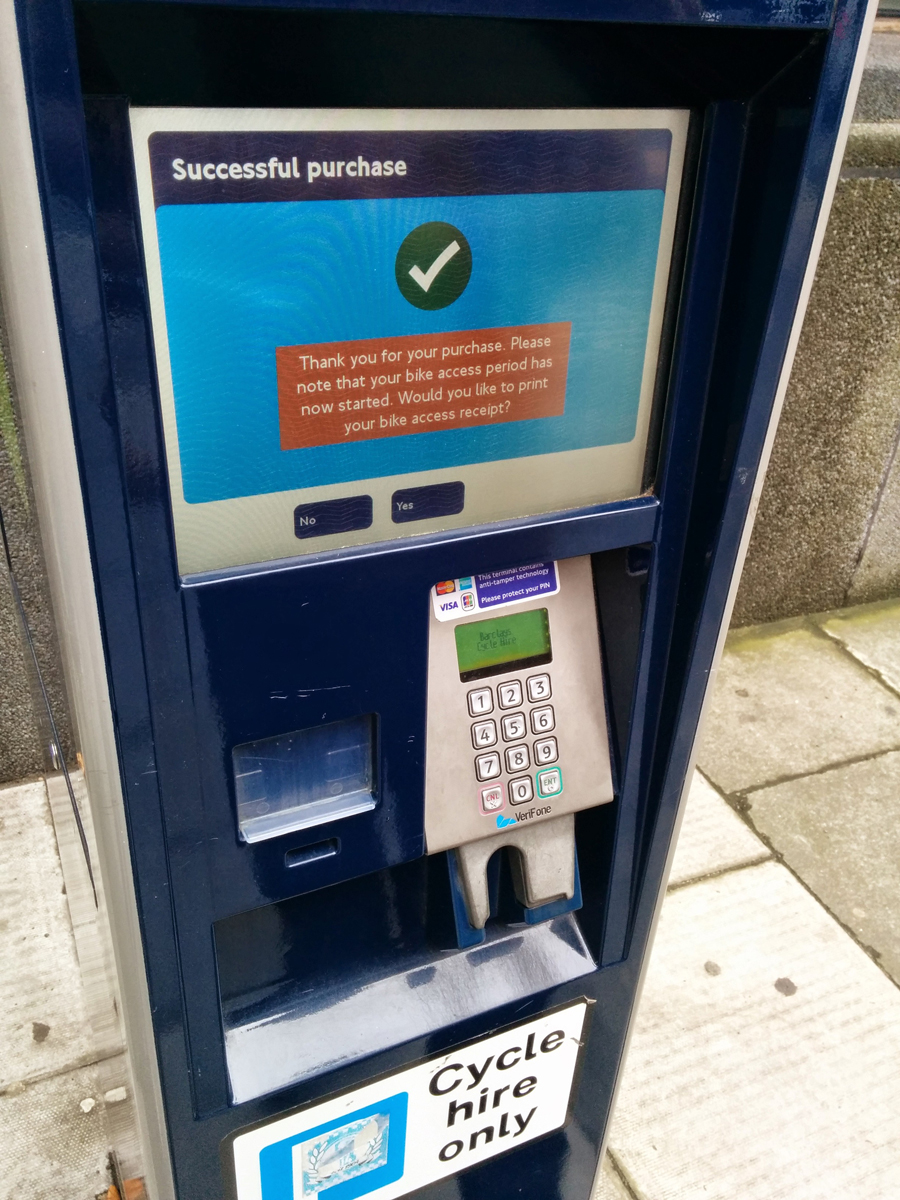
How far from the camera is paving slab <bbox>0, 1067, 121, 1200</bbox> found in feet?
6.51

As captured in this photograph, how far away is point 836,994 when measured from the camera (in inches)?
99.3

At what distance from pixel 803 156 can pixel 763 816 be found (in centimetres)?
259

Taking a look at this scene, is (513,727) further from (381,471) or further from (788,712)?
(788,712)

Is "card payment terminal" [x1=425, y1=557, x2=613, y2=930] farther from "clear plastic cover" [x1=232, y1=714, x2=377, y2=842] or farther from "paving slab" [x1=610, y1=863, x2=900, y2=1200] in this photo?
"paving slab" [x1=610, y1=863, x2=900, y2=1200]

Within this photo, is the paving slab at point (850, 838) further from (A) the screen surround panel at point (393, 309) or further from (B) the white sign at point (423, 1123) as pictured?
(A) the screen surround panel at point (393, 309)

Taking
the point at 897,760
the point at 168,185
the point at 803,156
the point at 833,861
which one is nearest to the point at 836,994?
the point at 833,861

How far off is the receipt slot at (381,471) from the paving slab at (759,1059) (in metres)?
1.13

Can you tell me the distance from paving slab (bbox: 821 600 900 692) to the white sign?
2.89 meters

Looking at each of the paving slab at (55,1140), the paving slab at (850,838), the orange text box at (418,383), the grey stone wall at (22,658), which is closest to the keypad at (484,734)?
the orange text box at (418,383)

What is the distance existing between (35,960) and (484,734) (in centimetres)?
188

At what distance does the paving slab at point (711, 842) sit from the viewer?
2889mm

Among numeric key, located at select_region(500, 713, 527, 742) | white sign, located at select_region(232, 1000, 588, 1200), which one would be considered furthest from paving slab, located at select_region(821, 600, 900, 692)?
numeric key, located at select_region(500, 713, 527, 742)

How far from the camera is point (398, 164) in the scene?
80 centimetres

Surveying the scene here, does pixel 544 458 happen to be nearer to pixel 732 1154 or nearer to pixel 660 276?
pixel 660 276
